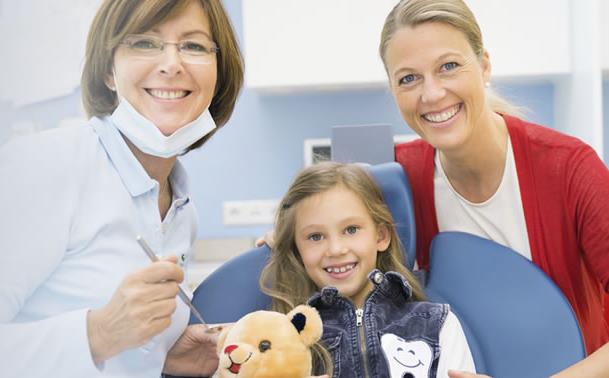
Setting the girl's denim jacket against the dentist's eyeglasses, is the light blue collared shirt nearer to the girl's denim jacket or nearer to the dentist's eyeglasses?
the dentist's eyeglasses

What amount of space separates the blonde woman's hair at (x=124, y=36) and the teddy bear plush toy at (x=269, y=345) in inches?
14.7

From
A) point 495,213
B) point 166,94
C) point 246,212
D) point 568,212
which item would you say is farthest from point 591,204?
point 246,212

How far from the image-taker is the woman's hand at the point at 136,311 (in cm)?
75

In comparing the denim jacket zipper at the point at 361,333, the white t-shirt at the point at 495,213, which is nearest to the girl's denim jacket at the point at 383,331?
the denim jacket zipper at the point at 361,333

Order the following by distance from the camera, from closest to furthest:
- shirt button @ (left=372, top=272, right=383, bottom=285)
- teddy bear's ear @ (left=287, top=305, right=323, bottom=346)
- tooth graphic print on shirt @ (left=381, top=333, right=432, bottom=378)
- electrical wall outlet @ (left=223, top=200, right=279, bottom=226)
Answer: teddy bear's ear @ (left=287, top=305, right=323, bottom=346) < tooth graphic print on shirt @ (left=381, top=333, right=432, bottom=378) < shirt button @ (left=372, top=272, right=383, bottom=285) < electrical wall outlet @ (left=223, top=200, right=279, bottom=226)

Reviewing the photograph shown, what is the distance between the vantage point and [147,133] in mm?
922

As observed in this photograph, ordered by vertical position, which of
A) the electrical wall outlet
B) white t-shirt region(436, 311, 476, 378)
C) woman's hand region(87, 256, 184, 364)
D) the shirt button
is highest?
woman's hand region(87, 256, 184, 364)

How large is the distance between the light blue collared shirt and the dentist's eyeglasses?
12 cm

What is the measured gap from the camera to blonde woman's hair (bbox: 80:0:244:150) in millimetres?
893

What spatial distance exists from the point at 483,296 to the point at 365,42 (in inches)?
44.4

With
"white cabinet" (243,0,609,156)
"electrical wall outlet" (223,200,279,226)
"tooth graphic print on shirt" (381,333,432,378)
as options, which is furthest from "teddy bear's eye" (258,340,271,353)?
"electrical wall outlet" (223,200,279,226)

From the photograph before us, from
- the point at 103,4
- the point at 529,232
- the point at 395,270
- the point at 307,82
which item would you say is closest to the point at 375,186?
the point at 395,270

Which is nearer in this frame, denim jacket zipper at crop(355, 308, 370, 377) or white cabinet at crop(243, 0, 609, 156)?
denim jacket zipper at crop(355, 308, 370, 377)

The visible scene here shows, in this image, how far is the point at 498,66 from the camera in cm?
198
